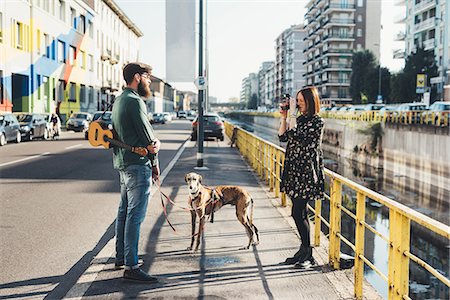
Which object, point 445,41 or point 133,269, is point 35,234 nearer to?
point 133,269

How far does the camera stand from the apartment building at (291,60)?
138750 mm

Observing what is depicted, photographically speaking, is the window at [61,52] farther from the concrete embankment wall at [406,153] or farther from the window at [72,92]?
the concrete embankment wall at [406,153]

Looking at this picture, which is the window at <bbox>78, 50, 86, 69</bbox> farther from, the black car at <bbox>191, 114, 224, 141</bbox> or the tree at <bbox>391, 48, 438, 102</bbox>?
the tree at <bbox>391, 48, 438, 102</bbox>

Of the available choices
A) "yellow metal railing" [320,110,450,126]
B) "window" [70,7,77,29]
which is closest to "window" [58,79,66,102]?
"window" [70,7,77,29]

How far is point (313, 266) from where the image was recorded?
5645 mm

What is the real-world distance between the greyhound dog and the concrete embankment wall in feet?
52.4

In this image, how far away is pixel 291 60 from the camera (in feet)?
470

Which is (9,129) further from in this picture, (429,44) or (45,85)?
(429,44)

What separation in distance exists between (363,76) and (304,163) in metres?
80.0

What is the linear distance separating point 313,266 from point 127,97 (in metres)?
2.59

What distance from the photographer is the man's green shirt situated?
4.94 meters

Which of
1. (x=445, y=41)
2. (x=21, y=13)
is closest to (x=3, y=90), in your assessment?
(x=21, y=13)

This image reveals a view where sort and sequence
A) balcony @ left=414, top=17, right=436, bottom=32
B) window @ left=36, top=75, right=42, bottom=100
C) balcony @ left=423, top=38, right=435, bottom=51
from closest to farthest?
window @ left=36, top=75, right=42, bottom=100 < balcony @ left=423, top=38, right=435, bottom=51 < balcony @ left=414, top=17, right=436, bottom=32

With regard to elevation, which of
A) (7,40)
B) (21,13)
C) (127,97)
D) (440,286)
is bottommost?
(440,286)
